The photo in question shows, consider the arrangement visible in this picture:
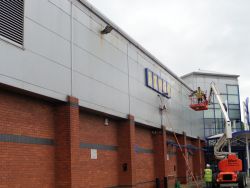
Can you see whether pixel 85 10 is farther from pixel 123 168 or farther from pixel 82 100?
pixel 123 168

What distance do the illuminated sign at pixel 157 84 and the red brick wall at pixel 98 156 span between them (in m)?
5.46

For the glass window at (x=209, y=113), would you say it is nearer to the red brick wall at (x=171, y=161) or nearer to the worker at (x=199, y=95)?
the worker at (x=199, y=95)

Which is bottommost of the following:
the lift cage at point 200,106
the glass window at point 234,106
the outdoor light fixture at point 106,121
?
the outdoor light fixture at point 106,121

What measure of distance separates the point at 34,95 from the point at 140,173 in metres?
11.9

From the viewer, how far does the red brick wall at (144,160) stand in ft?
82.7

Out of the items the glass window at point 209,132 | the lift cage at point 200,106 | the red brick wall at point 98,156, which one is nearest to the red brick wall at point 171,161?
the lift cage at point 200,106

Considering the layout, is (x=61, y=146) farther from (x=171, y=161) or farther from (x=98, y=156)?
(x=171, y=161)

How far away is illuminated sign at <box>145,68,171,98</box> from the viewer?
89.7 ft

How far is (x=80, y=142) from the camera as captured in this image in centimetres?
1823

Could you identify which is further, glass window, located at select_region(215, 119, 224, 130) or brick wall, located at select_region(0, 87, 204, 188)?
glass window, located at select_region(215, 119, 224, 130)

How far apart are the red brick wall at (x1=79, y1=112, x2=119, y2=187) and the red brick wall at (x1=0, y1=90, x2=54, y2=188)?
8.02ft

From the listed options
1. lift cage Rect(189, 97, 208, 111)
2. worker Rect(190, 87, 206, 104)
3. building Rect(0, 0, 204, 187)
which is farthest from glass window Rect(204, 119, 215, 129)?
building Rect(0, 0, 204, 187)

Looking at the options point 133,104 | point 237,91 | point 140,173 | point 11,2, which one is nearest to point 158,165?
point 140,173

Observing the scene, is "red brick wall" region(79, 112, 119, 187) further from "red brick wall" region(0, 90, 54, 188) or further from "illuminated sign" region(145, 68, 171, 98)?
"illuminated sign" region(145, 68, 171, 98)
